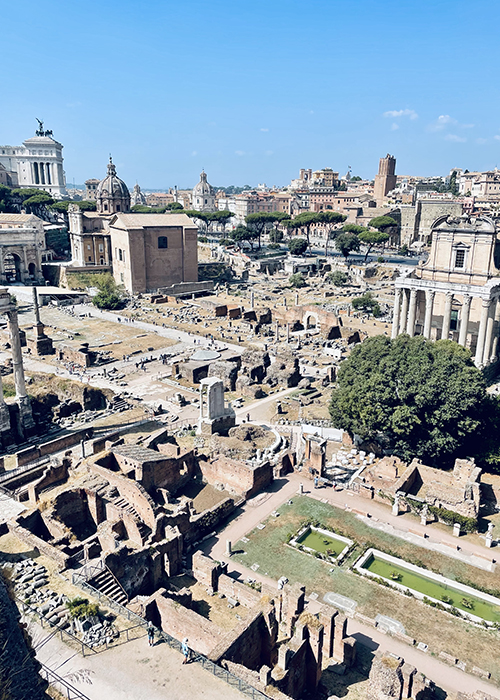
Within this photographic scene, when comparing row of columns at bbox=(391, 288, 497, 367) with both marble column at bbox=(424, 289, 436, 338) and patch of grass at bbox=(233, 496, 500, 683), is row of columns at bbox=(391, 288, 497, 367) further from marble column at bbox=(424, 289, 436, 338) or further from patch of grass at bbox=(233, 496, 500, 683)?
patch of grass at bbox=(233, 496, 500, 683)

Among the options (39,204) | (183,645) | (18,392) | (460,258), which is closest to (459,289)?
(460,258)

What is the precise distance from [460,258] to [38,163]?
146867 millimetres

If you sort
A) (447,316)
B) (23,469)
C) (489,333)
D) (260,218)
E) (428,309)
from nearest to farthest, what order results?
(23,469)
(489,333)
(447,316)
(428,309)
(260,218)

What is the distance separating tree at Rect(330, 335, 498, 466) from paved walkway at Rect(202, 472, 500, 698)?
4884 mm

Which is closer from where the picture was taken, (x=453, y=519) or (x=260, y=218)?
(x=453, y=519)

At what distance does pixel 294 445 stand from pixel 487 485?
11.1 metres

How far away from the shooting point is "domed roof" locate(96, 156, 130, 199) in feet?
330

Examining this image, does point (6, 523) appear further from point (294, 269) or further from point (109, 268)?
point (294, 269)

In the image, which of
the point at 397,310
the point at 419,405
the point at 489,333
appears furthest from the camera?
the point at 397,310

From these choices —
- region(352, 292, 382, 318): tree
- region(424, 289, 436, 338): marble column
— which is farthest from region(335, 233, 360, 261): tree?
region(424, 289, 436, 338): marble column

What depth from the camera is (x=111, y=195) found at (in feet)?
330

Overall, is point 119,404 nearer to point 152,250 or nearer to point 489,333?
point 489,333

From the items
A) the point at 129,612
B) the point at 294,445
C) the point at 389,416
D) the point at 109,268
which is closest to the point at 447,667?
the point at 129,612

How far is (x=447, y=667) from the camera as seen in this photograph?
1750 cm
